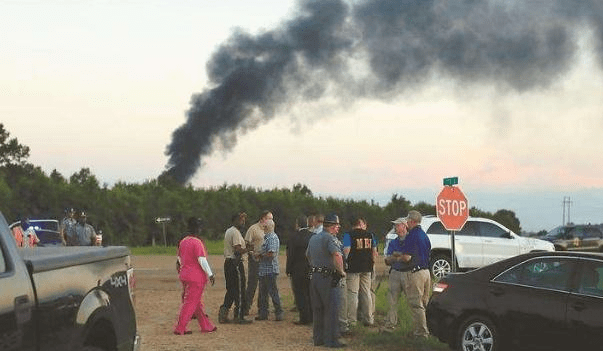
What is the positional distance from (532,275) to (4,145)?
69.4 metres

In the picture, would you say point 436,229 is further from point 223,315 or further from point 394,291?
point 394,291

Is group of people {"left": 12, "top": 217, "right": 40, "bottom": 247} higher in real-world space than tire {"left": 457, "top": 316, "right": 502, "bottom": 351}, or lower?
higher

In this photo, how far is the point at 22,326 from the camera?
18.4 feet

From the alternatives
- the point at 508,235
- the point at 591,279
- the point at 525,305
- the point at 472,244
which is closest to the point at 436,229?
the point at 472,244

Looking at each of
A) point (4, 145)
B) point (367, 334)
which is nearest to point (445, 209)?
point (367, 334)

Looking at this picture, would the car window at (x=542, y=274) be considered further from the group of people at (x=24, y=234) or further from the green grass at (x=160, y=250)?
the green grass at (x=160, y=250)

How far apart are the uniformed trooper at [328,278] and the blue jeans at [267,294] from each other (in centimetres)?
334

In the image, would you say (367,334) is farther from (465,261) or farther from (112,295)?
(465,261)

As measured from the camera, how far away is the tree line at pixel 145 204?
1881 inches

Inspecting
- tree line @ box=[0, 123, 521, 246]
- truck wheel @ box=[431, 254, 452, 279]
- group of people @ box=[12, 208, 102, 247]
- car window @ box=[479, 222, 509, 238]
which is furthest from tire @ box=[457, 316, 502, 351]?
tree line @ box=[0, 123, 521, 246]

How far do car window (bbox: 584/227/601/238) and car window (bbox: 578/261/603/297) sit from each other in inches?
1138

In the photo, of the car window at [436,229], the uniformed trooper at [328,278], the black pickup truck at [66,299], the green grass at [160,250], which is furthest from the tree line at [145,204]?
the black pickup truck at [66,299]

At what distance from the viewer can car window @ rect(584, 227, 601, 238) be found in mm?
39406

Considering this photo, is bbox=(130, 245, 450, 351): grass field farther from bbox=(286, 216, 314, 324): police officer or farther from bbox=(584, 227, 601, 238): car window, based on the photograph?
bbox=(584, 227, 601, 238): car window
